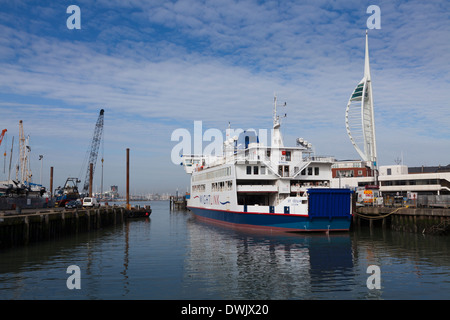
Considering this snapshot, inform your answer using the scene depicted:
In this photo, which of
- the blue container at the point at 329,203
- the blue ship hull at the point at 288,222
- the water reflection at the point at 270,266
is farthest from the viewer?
the blue ship hull at the point at 288,222

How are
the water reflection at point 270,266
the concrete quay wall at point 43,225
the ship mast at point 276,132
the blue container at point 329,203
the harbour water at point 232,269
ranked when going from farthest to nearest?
the ship mast at point 276,132 < the blue container at point 329,203 < the concrete quay wall at point 43,225 < the water reflection at point 270,266 < the harbour water at point 232,269

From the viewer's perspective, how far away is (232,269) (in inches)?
793

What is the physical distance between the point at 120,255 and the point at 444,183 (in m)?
61.9

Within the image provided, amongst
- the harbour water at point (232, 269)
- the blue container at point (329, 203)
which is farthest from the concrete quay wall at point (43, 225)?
the blue container at point (329, 203)

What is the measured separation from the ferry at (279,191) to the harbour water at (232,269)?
2976 millimetres

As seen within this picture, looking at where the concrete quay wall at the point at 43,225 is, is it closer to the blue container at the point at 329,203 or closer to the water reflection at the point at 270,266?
the water reflection at the point at 270,266

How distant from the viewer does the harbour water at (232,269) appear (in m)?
15.4

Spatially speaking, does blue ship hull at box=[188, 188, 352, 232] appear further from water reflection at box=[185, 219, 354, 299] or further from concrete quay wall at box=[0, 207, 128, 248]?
concrete quay wall at box=[0, 207, 128, 248]

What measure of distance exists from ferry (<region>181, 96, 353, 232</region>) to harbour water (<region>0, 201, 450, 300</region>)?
2976mm

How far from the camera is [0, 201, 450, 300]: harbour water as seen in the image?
15.4 metres
